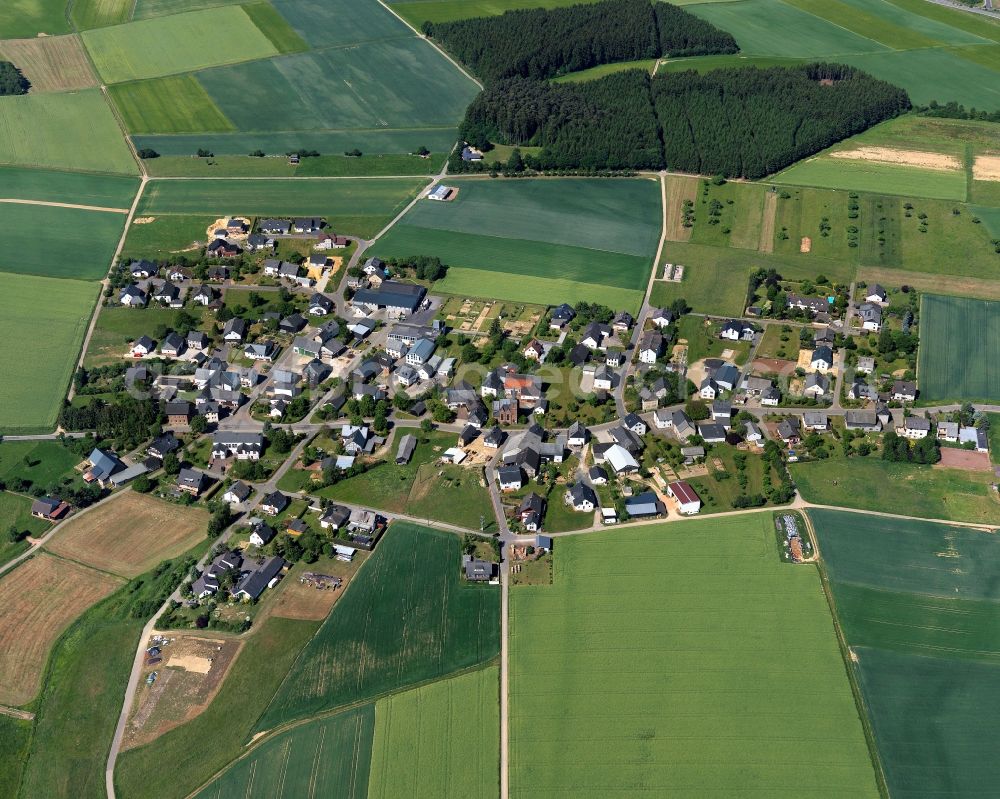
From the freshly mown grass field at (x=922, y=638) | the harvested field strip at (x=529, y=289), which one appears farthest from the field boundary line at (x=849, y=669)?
the harvested field strip at (x=529, y=289)

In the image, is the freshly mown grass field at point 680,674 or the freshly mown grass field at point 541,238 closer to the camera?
the freshly mown grass field at point 680,674

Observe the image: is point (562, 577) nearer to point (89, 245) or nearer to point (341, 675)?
point (341, 675)

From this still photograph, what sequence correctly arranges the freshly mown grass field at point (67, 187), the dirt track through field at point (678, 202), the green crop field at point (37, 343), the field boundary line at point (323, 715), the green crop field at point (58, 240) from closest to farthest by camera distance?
1. the field boundary line at point (323, 715)
2. the green crop field at point (37, 343)
3. the green crop field at point (58, 240)
4. the dirt track through field at point (678, 202)
5. the freshly mown grass field at point (67, 187)

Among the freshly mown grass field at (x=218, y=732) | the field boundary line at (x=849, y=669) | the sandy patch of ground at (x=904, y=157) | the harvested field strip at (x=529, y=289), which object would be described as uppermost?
the sandy patch of ground at (x=904, y=157)

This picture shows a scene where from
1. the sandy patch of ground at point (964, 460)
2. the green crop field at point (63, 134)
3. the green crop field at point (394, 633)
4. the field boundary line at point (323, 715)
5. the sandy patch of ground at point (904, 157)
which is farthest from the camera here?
the green crop field at point (63, 134)

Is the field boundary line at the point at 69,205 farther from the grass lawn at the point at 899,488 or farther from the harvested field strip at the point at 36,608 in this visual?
the grass lawn at the point at 899,488

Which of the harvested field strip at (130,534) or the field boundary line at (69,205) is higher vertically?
the field boundary line at (69,205)

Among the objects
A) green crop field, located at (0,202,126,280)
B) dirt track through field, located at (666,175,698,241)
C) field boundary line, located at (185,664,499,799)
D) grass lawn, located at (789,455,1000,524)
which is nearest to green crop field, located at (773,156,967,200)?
dirt track through field, located at (666,175,698,241)

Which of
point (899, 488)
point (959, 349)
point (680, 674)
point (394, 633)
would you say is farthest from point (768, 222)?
point (394, 633)
